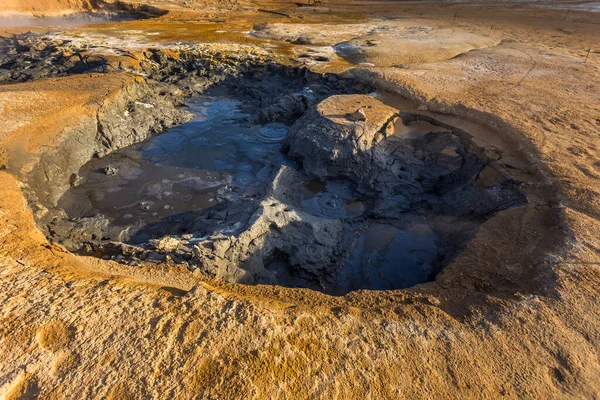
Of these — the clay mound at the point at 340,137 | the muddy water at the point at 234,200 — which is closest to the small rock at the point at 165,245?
the muddy water at the point at 234,200

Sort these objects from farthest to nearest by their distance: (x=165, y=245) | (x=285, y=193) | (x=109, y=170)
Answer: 1. (x=109, y=170)
2. (x=285, y=193)
3. (x=165, y=245)

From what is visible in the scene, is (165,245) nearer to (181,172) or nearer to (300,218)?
(300,218)

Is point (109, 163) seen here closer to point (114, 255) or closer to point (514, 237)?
point (114, 255)

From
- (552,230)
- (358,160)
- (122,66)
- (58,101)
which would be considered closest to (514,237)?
(552,230)

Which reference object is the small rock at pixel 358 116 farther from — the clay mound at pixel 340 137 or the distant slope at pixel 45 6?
the distant slope at pixel 45 6

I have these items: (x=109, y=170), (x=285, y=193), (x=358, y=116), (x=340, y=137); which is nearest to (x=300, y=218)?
(x=285, y=193)

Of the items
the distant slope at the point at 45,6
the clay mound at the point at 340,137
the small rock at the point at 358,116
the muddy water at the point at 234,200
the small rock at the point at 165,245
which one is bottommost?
the muddy water at the point at 234,200
